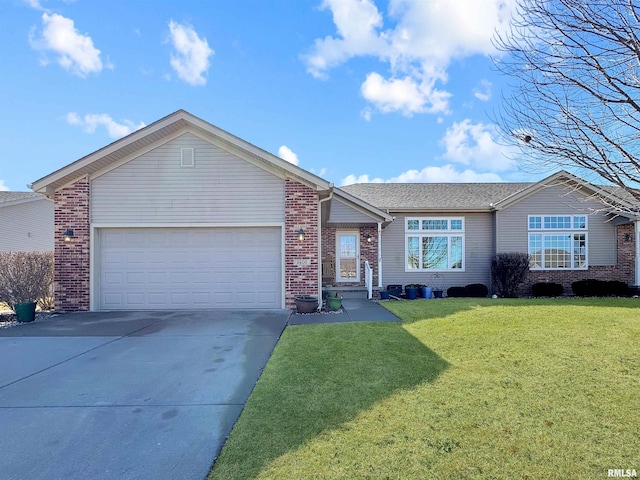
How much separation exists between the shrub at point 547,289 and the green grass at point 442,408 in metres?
7.73

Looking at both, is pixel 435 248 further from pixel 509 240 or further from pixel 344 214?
pixel 344 214

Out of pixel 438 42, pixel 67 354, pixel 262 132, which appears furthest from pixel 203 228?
pixel 262 132

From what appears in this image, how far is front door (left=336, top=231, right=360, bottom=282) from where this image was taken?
14.9 metres

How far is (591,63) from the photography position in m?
4.56

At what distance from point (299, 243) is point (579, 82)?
6.83 meters

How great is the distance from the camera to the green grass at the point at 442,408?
2654 millimetres

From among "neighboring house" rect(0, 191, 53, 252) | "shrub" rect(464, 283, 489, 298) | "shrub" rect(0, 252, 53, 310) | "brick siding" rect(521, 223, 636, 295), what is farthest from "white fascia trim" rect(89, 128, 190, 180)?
"brick siding" rect(521, 223, 636, 295)

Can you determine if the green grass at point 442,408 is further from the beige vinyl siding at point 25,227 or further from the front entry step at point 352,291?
the beige vinyl siding at point 25,227

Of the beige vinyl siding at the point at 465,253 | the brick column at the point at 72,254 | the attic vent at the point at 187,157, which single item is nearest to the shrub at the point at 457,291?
the beige vinyl siding at the point at 465,253

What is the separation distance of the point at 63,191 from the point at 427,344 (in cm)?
1030

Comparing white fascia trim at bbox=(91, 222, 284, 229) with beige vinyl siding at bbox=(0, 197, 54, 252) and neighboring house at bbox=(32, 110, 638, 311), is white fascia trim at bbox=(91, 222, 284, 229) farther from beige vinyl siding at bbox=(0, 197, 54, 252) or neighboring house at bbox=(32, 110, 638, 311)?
beige vinyl siding at bbox=(0, 197, 54, 252)

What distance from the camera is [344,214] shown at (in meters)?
13.5

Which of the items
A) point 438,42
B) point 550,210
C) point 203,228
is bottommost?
point 203,228

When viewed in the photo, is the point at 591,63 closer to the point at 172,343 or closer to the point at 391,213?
the point at 172,343
